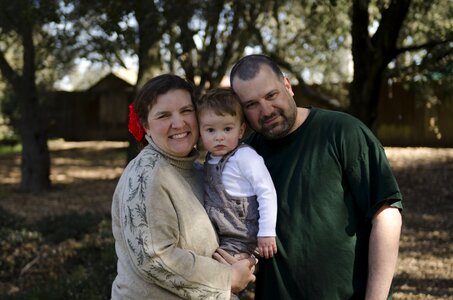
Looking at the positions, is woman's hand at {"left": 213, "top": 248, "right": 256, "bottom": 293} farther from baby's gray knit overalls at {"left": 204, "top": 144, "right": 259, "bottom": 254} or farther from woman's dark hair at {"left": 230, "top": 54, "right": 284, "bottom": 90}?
woman's dark hair at {"left": 230, "top": 54, "right": 284, "bottom": 90}

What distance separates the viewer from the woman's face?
2547 millimetres

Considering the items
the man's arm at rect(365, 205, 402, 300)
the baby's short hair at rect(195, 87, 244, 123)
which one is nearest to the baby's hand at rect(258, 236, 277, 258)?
the man's arm at rect(365, 205, 402, 300)

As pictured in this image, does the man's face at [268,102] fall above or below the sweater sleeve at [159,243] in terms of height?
above

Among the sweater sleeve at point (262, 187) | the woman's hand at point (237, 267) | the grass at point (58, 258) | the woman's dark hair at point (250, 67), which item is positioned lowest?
the grass at point (58, 258)

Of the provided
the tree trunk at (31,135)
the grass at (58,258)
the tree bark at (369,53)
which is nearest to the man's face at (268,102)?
the grass at (58,258)

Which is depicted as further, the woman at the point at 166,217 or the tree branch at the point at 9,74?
the tree branch at the point at 9,74

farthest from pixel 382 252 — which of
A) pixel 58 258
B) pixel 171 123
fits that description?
pixel 58 258

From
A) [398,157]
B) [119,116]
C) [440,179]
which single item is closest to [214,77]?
[440,179]

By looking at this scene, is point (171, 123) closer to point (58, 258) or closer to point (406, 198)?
point (58, 258)

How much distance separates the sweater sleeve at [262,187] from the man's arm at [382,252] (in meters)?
0.42

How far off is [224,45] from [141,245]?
365 inches

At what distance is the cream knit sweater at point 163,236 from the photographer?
2.39 meters

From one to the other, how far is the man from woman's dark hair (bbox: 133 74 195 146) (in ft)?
0.87

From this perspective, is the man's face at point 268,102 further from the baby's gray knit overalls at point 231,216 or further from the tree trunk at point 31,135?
the tree trunk at point 31,135
